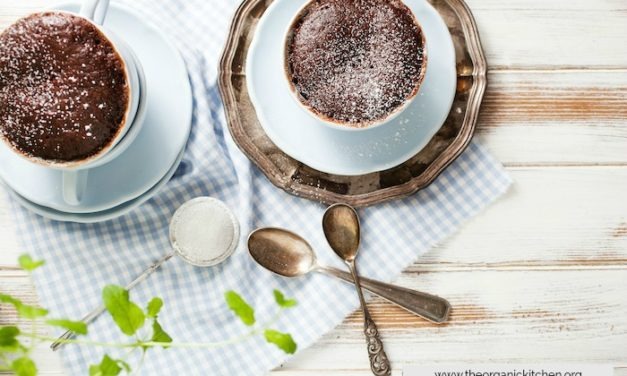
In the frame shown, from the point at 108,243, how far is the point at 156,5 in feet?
1.74

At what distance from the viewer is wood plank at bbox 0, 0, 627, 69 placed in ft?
4.63

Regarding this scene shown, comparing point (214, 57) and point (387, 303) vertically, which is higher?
point (214, 57)

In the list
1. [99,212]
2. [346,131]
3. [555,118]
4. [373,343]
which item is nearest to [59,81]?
[99,212]

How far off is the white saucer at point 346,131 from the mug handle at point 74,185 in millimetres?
362

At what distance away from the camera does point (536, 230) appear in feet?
4.74

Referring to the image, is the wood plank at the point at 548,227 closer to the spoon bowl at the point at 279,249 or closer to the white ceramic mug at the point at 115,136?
the spoon bowl at the point at 279,249

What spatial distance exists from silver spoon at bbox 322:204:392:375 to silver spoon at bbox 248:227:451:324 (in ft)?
0.11

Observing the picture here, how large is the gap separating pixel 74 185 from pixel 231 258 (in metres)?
0.39

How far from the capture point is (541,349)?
1.45 metres

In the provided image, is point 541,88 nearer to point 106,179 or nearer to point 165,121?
point 165,121

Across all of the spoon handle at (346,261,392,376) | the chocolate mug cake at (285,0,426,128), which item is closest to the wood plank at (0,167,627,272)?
the spoon handle at (346,261,392,376)

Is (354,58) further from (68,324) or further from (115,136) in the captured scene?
(68,324)

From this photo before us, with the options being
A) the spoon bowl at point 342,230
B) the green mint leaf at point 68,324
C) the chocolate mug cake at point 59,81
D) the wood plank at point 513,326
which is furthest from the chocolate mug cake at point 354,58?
the green mint leaf at point 68,324

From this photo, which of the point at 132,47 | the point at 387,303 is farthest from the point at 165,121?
the point at 387,303
